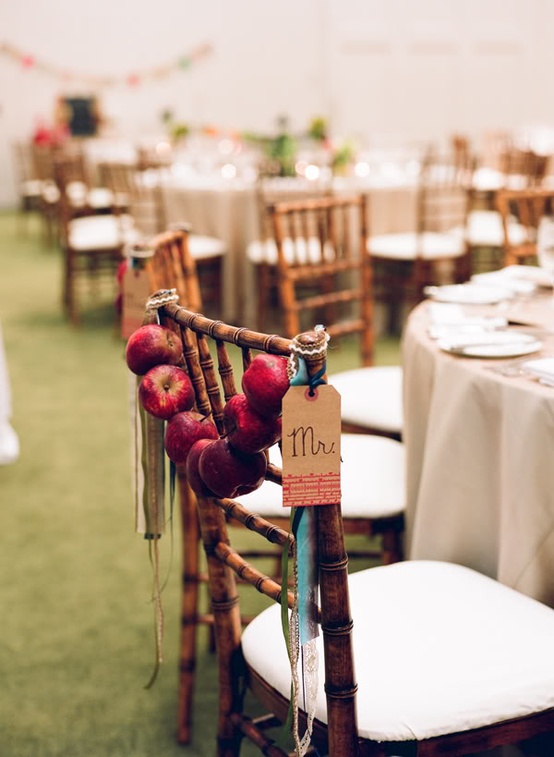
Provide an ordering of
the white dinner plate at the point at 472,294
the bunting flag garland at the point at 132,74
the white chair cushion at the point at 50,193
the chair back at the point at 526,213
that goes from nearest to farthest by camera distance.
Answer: the white dinner plate at the point at 472,294 < the chair back at the point at 526,213 < the white chair cushion at the point at 50,193 < the bunting flag garland at the point at 132,74

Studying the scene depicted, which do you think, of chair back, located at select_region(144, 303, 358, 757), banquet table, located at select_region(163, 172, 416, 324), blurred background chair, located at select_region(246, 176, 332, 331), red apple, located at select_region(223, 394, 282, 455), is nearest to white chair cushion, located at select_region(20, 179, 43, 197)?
banquet table, located at select_region(163, 172, 416, 324)

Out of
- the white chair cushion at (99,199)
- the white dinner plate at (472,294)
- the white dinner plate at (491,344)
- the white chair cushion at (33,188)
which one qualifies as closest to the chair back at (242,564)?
the white dinner plate at (491,344)

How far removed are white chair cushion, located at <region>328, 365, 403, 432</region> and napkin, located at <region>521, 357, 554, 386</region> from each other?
62 cm

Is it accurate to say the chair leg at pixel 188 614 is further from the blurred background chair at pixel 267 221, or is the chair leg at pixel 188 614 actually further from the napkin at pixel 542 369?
the blurred background chair at pixel 267 221

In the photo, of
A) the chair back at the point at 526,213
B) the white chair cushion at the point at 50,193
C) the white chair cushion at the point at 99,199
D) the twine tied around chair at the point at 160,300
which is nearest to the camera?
the twine tied around chair at the point at 160,300

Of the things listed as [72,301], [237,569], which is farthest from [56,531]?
[72,301]

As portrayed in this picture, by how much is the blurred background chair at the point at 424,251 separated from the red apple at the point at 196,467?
11.1ft

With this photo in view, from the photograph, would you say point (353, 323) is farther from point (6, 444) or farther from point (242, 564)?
point (242, 564)

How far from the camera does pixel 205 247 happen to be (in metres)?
4.51

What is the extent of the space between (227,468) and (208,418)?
15cm

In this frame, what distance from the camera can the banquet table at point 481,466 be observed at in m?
1.32

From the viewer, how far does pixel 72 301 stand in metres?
4.91

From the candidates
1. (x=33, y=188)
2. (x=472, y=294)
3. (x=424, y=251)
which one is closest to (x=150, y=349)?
(x=472, y=294)

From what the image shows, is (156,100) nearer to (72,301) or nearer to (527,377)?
(72,301)
